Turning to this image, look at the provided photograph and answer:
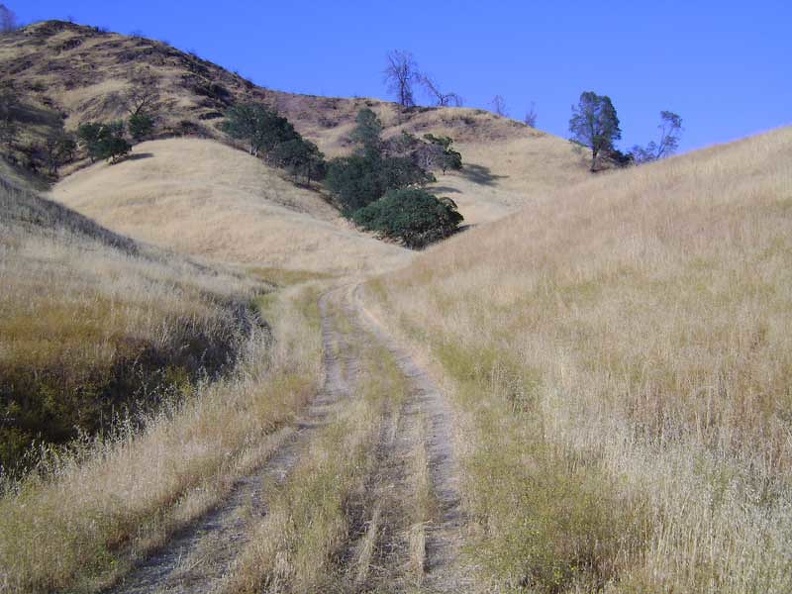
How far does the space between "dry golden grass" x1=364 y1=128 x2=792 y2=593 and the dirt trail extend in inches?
12.2

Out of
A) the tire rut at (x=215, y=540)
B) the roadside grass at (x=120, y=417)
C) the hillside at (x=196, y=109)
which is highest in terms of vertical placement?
the hillside at (x=196, y=109)

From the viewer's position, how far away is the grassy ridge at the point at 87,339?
7.07 m

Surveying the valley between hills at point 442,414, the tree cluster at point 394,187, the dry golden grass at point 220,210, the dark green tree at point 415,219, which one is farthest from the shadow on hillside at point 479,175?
the valley between hills at point 442,414

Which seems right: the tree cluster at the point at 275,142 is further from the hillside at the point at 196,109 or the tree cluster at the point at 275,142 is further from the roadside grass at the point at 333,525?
the roadside grass at the point at 333,525

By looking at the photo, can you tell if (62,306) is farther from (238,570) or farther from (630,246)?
(630,246)

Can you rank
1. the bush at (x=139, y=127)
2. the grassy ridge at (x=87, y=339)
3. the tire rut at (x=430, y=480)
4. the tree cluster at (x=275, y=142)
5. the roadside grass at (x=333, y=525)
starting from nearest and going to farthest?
1. the roadside grass at (x=333, y=525)
2. the tire rut at (x=430, y=480)
3. the grassy ridge at (x=87, y=339)
4. the tree cluster at (x=275, y=142)
5. the bush at (x=139, y=127)

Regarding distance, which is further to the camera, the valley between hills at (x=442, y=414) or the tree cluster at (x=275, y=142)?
the tree cluster at (x=275, y=142)

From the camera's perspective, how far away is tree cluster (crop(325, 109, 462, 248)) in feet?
176

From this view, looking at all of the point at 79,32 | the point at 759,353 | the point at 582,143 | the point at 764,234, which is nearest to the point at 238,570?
the point at 759,353

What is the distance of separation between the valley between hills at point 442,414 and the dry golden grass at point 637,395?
3 cm

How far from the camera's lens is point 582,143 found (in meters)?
97.8

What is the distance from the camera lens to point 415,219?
172ft

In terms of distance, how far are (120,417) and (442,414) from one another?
448 cm

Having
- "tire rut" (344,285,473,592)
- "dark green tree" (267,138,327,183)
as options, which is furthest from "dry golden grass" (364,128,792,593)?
"dark green tree" (267,138,327,183)
